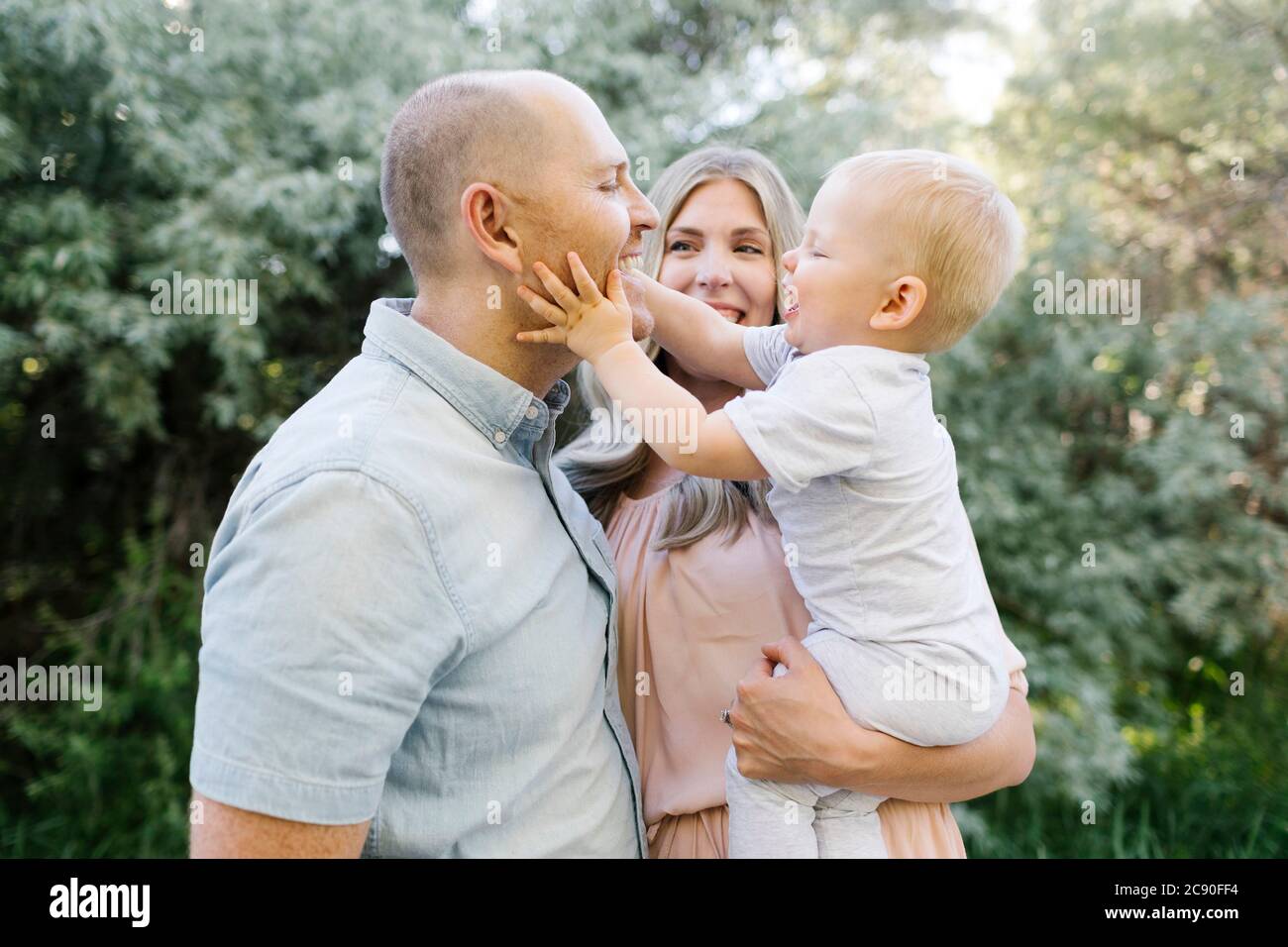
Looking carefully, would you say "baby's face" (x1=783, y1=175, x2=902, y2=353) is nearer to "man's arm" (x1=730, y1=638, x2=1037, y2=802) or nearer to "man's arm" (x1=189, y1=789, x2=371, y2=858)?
"man's arm" (x1=730, y1=638, x2=1037, y2=802)

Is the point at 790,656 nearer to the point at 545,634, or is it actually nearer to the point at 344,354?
the point at 545,634

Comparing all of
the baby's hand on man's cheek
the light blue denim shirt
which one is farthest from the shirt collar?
the baby's hand on man's cheek

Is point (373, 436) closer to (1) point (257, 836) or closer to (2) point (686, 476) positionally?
(1) point (257, 836)

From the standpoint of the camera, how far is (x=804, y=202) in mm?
3816

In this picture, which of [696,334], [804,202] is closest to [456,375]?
[696,334]

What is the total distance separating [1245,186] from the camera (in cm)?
477

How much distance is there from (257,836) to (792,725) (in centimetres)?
79

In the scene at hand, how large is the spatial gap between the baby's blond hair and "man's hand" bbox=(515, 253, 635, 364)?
0.47 metres

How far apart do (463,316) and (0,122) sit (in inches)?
101

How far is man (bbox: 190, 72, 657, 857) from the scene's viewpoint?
1.24 m

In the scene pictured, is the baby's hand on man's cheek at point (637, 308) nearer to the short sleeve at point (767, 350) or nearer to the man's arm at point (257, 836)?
the short sleeve at point (767, 350)
